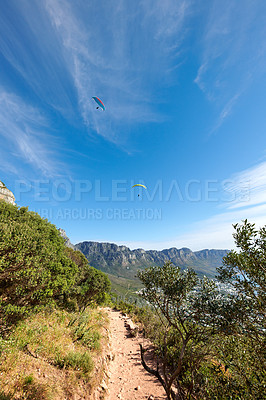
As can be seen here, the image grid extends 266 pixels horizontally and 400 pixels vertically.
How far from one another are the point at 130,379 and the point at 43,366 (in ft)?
22.2

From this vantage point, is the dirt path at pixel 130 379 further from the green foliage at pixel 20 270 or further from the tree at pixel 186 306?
the green foliage at pixel 20 270

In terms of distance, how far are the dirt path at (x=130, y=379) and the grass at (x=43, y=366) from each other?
176 cm

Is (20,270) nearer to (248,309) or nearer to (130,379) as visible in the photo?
(248,309)

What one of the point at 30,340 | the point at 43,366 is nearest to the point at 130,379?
the point at 43,366

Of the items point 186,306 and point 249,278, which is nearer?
point 249,278

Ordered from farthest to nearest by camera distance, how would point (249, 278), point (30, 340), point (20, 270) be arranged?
point (30, 340) → point (20, 270) → point (249, 278)

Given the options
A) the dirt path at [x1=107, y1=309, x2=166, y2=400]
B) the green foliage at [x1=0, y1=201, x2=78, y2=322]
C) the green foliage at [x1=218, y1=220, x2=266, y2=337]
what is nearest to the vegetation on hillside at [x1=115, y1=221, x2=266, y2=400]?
the green foliage at [x1=218, y1=220, x2=266, y2=337]

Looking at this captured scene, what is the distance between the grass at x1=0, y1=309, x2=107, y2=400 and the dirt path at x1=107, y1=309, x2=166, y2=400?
1.76m

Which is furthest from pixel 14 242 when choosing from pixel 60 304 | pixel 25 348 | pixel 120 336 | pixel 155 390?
pixel 120 336

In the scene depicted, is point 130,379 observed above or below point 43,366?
below

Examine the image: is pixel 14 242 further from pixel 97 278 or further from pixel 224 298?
pixel 97 278

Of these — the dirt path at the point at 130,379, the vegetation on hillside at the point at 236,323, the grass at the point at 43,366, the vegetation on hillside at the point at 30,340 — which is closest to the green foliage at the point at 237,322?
the vegetation on hillside at the point at 236,323

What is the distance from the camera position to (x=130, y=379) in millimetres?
9969

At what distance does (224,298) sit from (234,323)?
105 cm
